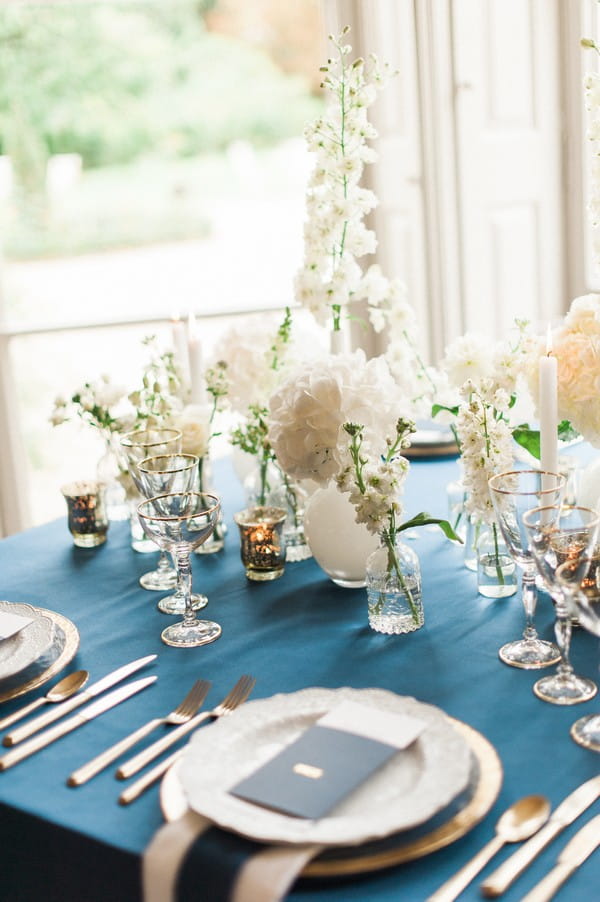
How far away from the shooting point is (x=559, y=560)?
1.09 metres

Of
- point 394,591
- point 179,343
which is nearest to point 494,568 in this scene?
point 394,591

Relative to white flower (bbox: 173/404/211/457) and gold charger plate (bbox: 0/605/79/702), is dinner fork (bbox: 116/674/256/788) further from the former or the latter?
white flower (bbox: 173/404/211/457)

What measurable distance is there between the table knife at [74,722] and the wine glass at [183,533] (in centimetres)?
12

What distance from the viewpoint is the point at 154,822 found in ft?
3.07

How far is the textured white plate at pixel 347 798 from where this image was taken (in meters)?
0.86

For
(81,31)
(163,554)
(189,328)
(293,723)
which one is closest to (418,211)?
(189,328)

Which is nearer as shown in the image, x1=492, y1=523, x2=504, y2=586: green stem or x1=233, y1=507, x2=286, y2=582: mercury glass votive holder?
x1=492, y1=523, x2=504, y2=586: green stem

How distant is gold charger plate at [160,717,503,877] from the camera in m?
0.84

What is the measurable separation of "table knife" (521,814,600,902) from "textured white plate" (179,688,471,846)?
10 cm

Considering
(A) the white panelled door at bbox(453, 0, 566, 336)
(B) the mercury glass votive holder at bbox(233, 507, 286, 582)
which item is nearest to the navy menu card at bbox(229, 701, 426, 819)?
(B) the mercury glass votive holder at bbox(233, 507, 286, 582)

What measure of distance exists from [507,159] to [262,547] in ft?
7.67

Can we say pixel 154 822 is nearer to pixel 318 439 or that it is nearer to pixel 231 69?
pixel 318 439

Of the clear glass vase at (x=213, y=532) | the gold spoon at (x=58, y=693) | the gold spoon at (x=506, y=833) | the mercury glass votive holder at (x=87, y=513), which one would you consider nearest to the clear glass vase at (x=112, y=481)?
the mercury glass votive holder at (x=87, y=513)

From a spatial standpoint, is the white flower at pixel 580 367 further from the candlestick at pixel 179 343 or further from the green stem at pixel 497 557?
the candlestick at pixel 179 343
